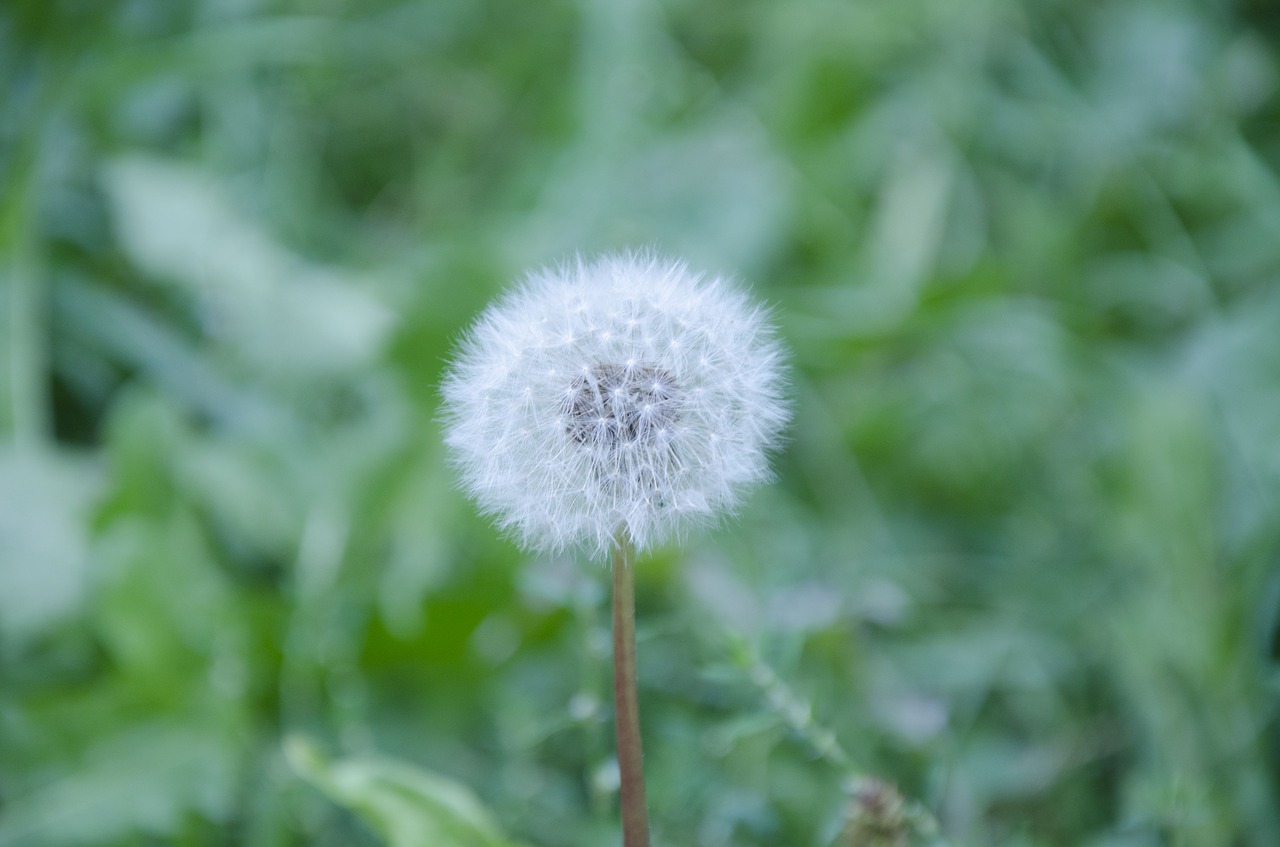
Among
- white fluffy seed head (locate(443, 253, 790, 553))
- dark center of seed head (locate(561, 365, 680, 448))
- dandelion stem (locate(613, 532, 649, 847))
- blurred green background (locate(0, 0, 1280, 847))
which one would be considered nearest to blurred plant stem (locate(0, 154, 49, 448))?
blurred green background (locate(0, 0, 1280, 847))

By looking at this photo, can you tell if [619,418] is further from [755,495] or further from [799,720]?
[755,495]

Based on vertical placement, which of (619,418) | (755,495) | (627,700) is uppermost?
(755,495)

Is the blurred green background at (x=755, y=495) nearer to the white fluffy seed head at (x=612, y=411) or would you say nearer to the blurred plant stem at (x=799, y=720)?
the blurred plant stem at (x=799, y=720)

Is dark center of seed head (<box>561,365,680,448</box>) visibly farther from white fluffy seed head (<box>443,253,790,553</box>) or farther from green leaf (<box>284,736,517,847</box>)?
green leaf (<box>284,736,517,847</box>)

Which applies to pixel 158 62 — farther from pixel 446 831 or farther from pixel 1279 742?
pixel 1279 742

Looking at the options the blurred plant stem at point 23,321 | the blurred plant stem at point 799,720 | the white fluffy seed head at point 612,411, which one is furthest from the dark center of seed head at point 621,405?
the blurred plant stem at point 23,321

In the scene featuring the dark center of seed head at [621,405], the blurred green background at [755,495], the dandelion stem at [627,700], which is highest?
the blurred green background at [755,495]

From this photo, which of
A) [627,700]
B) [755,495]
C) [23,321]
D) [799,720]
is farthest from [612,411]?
[23,321]
